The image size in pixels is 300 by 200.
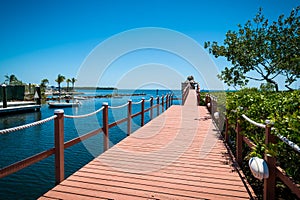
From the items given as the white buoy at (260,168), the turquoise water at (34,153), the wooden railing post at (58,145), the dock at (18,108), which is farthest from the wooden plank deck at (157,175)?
the dock at (18,108)

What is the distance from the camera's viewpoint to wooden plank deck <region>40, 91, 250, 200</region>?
272cm

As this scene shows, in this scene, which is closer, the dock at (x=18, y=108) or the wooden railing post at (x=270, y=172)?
the wooden railing post at (x=270, y=172)

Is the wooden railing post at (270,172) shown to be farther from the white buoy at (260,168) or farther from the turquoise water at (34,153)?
the turquoise water at (34,153)

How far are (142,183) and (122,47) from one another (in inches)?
367

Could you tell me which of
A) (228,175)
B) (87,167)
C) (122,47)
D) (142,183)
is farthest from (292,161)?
(122,47)

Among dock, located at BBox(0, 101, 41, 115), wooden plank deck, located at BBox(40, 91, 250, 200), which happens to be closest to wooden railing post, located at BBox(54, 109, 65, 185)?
wooden plank deck, located at BBox(40, 91, 250, 200)

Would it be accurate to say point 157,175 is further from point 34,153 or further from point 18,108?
point 18,108

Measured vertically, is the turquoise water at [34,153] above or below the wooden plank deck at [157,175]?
below

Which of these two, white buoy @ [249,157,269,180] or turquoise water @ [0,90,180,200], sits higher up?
white buoy @ [249,157,269,180]

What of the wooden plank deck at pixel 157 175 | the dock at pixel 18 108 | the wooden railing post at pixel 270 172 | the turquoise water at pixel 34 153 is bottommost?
the turquoise water at pixel 34 153

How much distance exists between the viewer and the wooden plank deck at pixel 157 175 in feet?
8.92

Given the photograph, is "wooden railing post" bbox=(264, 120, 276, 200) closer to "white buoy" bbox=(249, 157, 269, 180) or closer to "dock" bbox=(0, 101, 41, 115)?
"white buoy" bbox=(249, 157, 269, 180)

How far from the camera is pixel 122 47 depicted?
37.4ft

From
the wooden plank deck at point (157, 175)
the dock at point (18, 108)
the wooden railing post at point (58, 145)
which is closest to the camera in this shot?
the wooden plank deck at point (157, 175)
